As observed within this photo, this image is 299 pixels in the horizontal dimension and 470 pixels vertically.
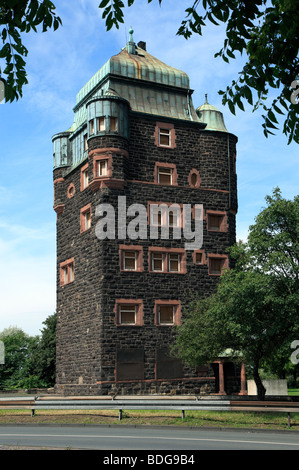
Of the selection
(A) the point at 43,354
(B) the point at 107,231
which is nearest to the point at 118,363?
(B) the point at 107,231

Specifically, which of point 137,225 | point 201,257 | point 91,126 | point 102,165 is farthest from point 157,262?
point 91,126

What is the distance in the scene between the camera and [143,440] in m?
17.0

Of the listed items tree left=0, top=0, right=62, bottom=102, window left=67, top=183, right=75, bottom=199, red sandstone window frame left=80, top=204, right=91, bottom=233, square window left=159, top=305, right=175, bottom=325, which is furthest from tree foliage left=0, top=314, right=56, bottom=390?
tree left=0, top=0, right=62, bottom=102

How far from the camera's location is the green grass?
2259 centimetres

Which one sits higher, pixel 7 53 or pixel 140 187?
pixel 140 187

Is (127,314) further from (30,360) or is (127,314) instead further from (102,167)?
(30,360)

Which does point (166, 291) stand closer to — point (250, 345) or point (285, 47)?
point (250, 345)

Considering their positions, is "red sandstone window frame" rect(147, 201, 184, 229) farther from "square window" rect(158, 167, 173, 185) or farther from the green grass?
the green grass

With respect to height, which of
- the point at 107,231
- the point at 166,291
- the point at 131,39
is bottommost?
the point at 166,291

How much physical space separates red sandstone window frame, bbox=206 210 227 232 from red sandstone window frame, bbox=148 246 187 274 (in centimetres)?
318
